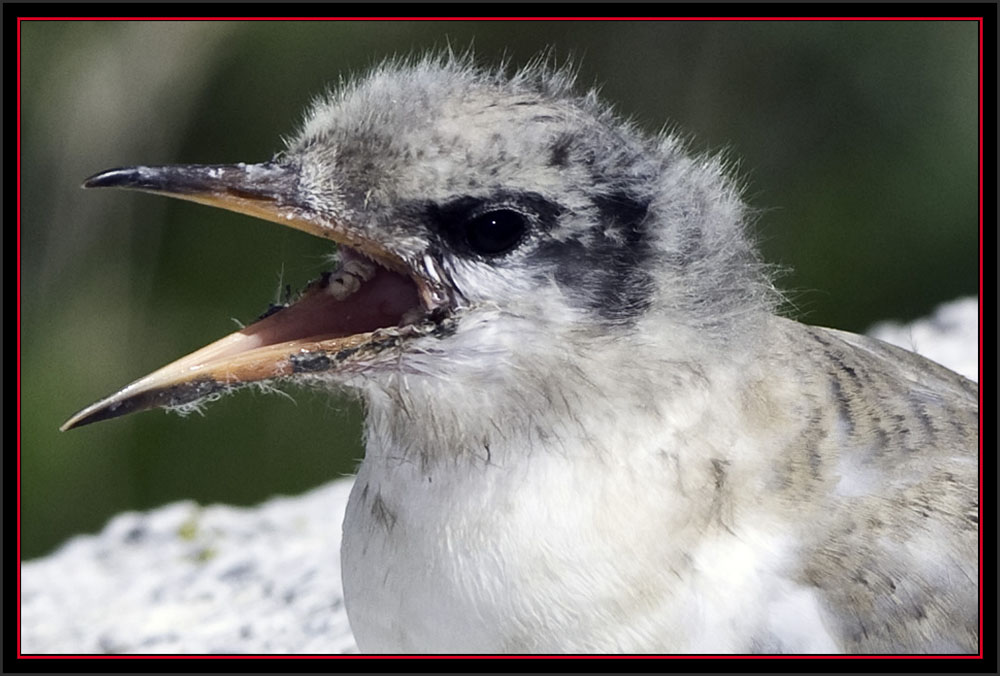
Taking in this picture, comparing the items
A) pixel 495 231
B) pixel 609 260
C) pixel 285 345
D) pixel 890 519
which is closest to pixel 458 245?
pixel 495 231

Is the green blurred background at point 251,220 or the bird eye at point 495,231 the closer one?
the bird eye at point 495,231

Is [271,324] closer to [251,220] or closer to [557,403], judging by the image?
[557,403]

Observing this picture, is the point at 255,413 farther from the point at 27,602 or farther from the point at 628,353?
the point at 628,353

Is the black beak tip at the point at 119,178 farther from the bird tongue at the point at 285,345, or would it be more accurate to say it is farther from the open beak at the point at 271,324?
the bird tongue at the point at 285,345

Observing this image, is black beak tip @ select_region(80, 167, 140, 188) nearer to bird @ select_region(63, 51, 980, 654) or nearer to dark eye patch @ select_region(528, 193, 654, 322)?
bird @ select_region(63, 51, 980, 654)

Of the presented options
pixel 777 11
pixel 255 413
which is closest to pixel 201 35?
pixel 255 413

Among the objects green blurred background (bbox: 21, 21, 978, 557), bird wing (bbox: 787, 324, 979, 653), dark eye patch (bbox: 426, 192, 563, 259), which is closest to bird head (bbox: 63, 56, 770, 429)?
dark eye patch (bbox: 426, 192, 563, 259)

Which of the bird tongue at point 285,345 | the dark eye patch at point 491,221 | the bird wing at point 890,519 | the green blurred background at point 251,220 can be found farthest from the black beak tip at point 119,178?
the green blurred background at point 251,220

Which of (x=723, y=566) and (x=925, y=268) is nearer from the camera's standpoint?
(x=723, y=566)
